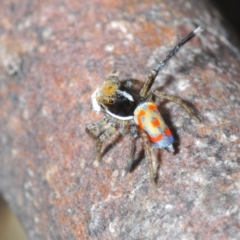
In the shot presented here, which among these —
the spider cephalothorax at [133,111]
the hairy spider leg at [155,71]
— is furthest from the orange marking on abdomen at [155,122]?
the hairy spider leg at [155,71]

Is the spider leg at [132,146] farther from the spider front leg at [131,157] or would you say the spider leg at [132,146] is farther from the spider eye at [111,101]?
the spider eye at [111,101]

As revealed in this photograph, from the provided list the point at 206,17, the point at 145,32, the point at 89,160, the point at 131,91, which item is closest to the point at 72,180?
the point at 89,160

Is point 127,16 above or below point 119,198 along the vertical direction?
above

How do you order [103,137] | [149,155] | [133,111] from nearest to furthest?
1. [149,155]
2. [103,137]
3. [133,111]

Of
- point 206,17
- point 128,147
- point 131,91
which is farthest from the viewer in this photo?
point 206,17

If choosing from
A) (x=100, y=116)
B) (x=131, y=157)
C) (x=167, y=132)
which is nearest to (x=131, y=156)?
(x=131, y=157)

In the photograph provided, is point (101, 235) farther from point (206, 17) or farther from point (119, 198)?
point (206, 17)

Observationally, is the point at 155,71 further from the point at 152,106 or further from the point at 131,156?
the point at 131,156
